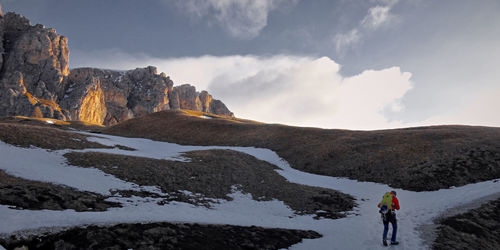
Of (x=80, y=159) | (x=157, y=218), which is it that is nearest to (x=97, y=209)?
(x=157, y=218)

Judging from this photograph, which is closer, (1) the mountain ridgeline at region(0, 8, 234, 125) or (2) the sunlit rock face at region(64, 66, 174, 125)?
(1) the mountain ridgeline at region(0, 8, 234, 125)

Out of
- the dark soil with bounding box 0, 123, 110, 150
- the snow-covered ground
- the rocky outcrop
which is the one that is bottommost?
the snow-covered ground

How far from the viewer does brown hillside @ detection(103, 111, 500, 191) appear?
23781 millimetres

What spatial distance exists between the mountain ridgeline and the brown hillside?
109m

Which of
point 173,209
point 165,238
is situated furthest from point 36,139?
point 165,238

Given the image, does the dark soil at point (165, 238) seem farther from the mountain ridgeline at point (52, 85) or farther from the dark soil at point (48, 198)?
the mountain ridgeline at point (52, 85)

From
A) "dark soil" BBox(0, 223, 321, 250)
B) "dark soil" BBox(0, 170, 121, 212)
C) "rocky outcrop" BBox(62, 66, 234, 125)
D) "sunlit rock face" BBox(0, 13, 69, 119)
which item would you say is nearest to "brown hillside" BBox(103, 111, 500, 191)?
"dark soil" BBox(0, 223, 321, 250)

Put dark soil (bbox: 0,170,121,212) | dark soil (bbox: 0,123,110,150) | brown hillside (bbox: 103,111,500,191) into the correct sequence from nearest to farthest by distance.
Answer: dark soil (bbox: 0,170,121,212) < dark soil (bbox: 0,123,110,150) < brown hillside (bbox: 103,111,500,191)

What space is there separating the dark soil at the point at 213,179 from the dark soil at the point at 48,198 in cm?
401

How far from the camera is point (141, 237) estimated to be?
341 inches

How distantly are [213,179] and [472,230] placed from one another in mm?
16266

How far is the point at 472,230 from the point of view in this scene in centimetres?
1334

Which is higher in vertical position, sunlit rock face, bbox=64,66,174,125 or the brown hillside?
sunlit rock face, bbox=64,66,174,125

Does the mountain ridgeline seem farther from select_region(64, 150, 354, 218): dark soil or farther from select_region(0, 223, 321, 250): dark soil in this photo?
select_region(0, 223, 321, 250): dark soil
